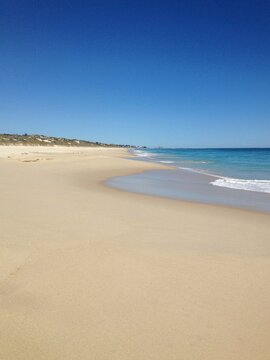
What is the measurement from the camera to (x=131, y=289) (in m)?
3.09

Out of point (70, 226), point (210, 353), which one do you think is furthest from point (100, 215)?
point (210, 353)

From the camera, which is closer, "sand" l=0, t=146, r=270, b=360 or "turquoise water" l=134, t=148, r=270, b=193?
"sand" l=0, t=146, r=270, b=360

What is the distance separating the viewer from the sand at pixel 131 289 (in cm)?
232

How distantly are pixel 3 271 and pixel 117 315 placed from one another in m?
1.51

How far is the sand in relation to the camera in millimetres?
2318

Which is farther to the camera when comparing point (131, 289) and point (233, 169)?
point (233, 169)

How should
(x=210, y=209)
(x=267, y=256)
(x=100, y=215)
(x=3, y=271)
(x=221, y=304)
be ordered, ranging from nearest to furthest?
(x=221, y=304), (x=3, y=271), (x=267, y=256), (x=100, y=215), (x=210, y=209)

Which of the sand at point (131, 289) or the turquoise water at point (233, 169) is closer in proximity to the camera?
the sand at point (131, 289)

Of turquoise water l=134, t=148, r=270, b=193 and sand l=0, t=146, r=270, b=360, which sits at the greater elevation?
turquoise water l=134, t=148, r=270, b=193

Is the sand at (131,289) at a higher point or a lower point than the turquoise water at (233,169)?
lower

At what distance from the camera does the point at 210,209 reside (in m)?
7.37

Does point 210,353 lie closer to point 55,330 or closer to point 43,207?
point 55,330

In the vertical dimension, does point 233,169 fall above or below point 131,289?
above

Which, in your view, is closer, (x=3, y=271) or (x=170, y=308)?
(x=170, y=308)
